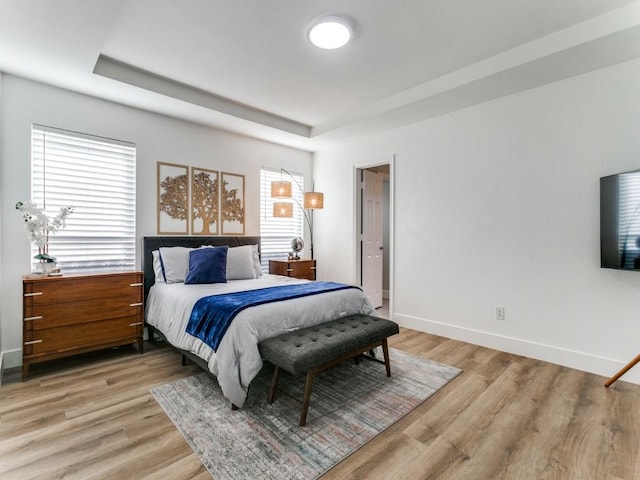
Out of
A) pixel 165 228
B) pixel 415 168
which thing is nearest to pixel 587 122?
pixel 415 168

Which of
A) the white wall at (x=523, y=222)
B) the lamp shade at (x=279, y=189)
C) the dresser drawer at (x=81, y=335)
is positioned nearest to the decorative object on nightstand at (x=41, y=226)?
the dresser drawer at (x=81, y=335)

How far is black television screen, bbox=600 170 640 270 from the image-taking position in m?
2.41

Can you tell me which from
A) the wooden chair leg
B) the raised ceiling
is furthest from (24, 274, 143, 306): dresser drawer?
the wooden chair leg

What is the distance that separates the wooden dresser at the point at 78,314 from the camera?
264 cm

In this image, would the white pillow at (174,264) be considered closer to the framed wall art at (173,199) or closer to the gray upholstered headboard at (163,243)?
the gray upholstered headboard at (163,243)

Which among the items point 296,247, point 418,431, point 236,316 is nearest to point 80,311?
point 236,316

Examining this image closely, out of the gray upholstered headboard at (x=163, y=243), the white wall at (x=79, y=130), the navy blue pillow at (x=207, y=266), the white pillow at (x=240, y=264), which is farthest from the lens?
the white pillow at (x=240, y=264)

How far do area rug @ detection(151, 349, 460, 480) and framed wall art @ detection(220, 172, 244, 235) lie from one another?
2.20 m

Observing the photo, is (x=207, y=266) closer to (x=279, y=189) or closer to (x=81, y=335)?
(x=81, y=335)

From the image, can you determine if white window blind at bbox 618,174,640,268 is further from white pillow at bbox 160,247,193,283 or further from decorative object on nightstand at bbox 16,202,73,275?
decorative object on nightstand at bbox 16,202,73,275

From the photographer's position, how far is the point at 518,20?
7.61 ft

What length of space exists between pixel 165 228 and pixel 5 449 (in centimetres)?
242

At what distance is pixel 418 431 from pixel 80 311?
9.71 ft

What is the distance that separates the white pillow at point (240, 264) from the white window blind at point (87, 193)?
107 cm
